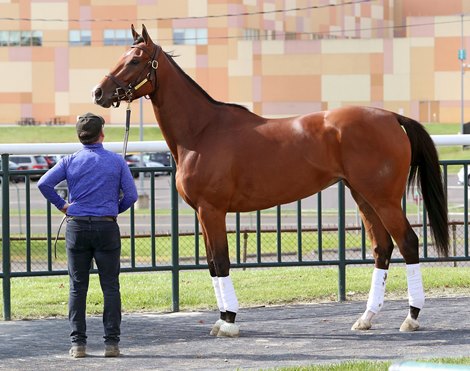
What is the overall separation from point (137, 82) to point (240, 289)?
142 inches

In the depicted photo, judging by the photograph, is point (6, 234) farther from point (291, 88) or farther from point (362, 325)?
point (291, 88)

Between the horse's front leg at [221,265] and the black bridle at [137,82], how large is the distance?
107cm

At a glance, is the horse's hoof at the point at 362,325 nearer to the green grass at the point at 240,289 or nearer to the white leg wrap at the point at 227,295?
the white leg wrap at the point at 227,295

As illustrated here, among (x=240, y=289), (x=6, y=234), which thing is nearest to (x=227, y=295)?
(x=6, y=234)

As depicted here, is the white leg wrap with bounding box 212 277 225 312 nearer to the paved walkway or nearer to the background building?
the paved walkway

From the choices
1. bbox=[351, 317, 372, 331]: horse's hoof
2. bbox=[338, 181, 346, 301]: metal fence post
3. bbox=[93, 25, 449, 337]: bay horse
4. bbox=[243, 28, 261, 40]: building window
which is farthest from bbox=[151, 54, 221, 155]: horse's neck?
bbox=[243, 28, 261, 40]: building window

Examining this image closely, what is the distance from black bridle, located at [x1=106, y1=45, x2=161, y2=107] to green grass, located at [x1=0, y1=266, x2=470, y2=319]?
2433 millimetres

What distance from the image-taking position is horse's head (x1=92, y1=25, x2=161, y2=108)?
A: 30.8 feet

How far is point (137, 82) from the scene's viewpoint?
375 inches

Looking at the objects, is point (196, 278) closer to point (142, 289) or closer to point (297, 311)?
point (142, 289)

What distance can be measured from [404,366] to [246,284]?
8.54 meters

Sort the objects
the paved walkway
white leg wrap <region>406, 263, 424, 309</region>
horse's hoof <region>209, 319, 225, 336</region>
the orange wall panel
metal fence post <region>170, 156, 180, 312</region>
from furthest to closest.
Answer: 1. the orange wall panel
2. metal fence post <region>170, 156, 180, 312</region>
3. white leg wrap <region>406, 263, 424, 309</region>
4. horse's hoof <region>209, 319, 225, 336</region>
5. the paved walkway

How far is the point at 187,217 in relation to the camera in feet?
98.4

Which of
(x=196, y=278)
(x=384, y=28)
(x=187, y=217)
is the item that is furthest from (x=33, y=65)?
(x=196, y=278)
